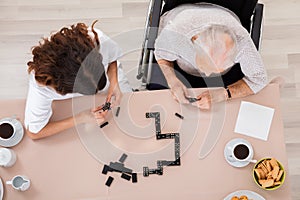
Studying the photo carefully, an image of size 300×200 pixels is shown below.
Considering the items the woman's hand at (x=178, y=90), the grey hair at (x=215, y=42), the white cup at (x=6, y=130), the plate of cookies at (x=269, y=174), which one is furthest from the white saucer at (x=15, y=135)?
Answer: the plate of cookies at (x=269, y=174)

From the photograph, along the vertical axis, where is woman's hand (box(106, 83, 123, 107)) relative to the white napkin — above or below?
above

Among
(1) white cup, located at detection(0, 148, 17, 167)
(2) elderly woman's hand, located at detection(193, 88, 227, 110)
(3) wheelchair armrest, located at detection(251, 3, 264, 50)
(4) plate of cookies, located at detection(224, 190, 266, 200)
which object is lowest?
(4) plate of cookies, located at detection(224, 190, 266, 200)

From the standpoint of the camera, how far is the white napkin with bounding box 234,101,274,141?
4.92 ft

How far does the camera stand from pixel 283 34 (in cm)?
231

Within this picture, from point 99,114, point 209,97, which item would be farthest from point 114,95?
point 209,97

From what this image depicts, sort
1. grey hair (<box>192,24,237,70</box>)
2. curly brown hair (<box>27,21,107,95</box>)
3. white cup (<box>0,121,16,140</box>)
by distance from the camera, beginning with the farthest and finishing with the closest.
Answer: white cup (<box>0,121,16,140</box>) → grey hair (<box>192,24,237,70</box>) → curly brown hair (<box>27,21,107,95</box>)

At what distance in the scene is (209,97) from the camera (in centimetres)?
153

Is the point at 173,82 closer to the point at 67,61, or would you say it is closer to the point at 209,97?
the point at 209,97

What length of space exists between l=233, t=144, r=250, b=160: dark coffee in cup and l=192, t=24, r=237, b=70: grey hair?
11.4 inches

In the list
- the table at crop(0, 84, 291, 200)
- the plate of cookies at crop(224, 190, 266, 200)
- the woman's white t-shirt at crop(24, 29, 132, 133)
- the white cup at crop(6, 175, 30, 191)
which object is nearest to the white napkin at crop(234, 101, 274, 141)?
the table at crop(0, 84, 291, 200)

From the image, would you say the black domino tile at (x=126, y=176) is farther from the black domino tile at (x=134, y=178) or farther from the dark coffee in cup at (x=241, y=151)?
the dark coffee in cup at (x=241, y=151)

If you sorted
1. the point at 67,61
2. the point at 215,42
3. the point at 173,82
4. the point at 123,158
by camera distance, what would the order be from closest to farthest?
the point at 67,61
the point at 215,42
the point at 123,158
the point at 173,82

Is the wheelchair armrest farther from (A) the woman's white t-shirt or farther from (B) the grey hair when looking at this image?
(A) the woman's white t-shirt

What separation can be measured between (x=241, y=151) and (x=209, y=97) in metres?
0.21
